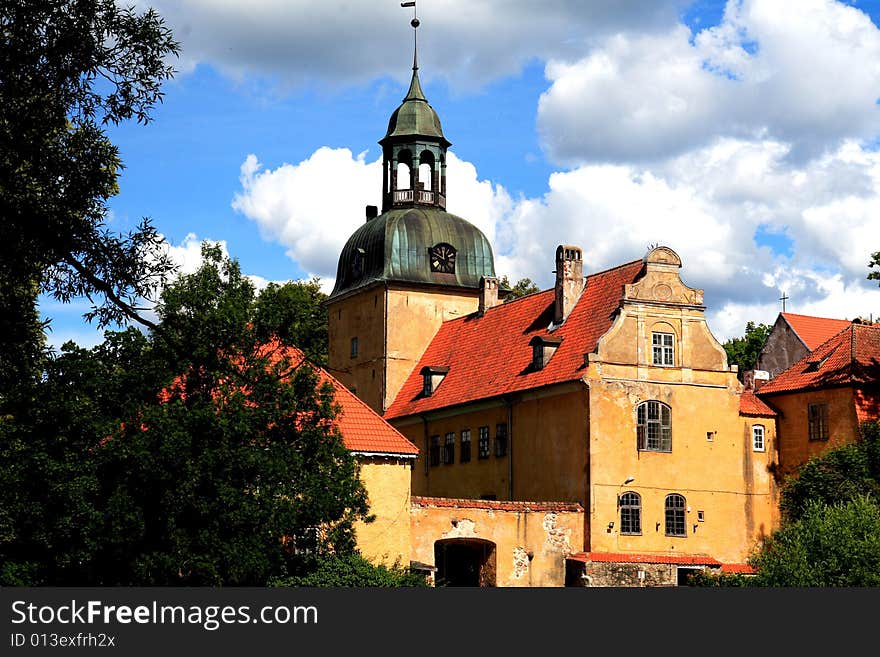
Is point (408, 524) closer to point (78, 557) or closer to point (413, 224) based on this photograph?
point (78, 557)

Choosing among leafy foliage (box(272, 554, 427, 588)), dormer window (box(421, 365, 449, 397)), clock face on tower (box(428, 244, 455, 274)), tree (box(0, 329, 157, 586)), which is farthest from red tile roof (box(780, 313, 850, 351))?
tree (box(0, 329, 157, 586))

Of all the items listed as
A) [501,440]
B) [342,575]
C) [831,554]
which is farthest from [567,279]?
[342,575]

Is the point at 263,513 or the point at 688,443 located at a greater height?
the point at 688,443

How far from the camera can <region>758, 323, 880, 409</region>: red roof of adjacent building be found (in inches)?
1860

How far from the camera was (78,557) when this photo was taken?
28469 mm

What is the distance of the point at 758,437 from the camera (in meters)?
48.8

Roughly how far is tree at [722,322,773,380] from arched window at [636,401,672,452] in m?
26.5

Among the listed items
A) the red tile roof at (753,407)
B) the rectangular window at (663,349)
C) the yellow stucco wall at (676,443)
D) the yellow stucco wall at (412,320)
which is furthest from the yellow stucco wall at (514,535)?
the yellow stucco wall at (412,320)

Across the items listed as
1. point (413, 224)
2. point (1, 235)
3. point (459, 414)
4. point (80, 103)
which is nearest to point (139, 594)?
point (1, 235)

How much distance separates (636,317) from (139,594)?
28.9 m

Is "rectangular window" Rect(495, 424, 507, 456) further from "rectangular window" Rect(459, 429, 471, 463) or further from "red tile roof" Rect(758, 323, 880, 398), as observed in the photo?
"red tile roof" Rect(758, 323, 880, 398)

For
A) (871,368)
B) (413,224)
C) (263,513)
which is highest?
(413,224)

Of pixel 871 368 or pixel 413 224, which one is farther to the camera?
pixel 413 224

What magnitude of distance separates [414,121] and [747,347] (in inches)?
935
